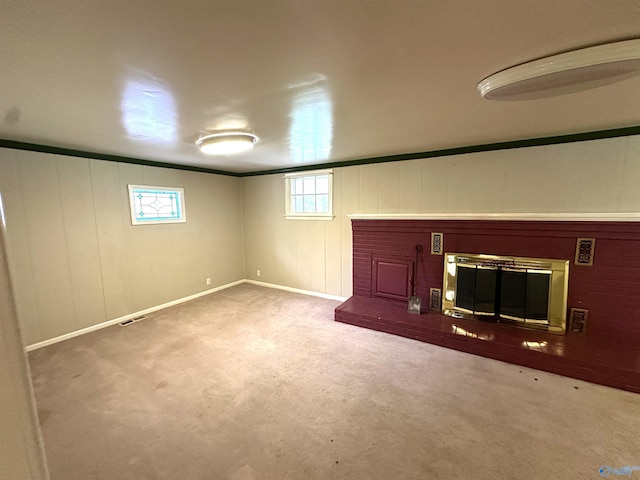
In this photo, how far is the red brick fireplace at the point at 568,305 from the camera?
2.66m

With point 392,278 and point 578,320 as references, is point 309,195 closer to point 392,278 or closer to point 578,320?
point 392,278

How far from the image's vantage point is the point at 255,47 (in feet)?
4.35

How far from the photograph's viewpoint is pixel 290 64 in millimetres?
1478

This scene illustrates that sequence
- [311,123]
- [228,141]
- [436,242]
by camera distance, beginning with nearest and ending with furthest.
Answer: [311,123], [228,141], [436,242]

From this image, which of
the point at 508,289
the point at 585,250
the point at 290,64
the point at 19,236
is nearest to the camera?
the point at 290,64

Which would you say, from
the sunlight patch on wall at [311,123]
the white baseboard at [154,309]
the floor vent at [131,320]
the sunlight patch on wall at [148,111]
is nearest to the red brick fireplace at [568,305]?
the white baseboard at [154,309]

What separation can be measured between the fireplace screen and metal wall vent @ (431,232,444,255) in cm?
14

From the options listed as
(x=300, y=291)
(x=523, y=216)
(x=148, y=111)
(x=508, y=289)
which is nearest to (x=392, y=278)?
(x=508, y=289)

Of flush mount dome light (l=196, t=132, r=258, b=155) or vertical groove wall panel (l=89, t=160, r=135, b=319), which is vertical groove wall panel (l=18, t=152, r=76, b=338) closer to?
vertical groove wall panel (l=89, t=160, r=135, b=319)

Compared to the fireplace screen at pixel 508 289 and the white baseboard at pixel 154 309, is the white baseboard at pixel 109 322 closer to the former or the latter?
the white baseboard at pixel 154 309

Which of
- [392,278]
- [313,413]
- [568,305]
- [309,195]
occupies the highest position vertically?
[309,195]

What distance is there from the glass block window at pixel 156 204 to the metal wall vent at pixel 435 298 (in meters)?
3.97

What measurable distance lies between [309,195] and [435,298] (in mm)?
2595

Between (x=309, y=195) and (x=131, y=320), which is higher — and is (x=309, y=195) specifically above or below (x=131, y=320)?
above
